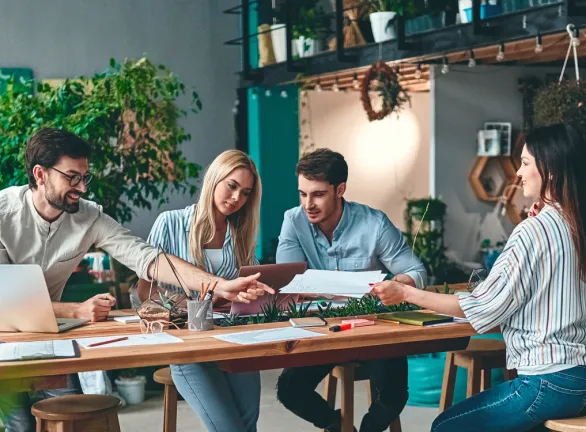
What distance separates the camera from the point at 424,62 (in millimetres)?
7820

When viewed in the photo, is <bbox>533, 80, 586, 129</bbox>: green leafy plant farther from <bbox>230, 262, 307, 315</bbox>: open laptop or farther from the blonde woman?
<bbox>230, 262, 307, 315</bbox>: open laptop

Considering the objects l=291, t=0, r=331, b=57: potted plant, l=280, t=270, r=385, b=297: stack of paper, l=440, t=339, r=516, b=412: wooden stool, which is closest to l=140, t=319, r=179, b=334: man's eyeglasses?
l=280, t=270, r=385, b=297: stack of paper

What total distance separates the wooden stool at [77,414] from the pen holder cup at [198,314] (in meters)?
0.39

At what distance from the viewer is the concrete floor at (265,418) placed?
17.1 ft

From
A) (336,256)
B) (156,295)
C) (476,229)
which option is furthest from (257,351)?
(476,229)

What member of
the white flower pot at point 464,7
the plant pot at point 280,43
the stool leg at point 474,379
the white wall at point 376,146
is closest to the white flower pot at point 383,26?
the white flower pot at point 464,7

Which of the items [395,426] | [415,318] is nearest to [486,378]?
[395,426]

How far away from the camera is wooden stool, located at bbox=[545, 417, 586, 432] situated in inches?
109

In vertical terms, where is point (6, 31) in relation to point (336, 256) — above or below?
above

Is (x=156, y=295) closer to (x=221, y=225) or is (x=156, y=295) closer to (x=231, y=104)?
(x=221, y=225)

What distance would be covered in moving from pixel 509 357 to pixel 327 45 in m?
6.16

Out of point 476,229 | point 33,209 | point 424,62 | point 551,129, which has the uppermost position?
point 424,62

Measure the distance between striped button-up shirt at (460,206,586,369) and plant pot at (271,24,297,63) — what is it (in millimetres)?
6273

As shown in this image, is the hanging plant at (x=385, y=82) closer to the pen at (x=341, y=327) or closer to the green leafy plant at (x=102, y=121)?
the green leafy plant at (x=102, y=121)
